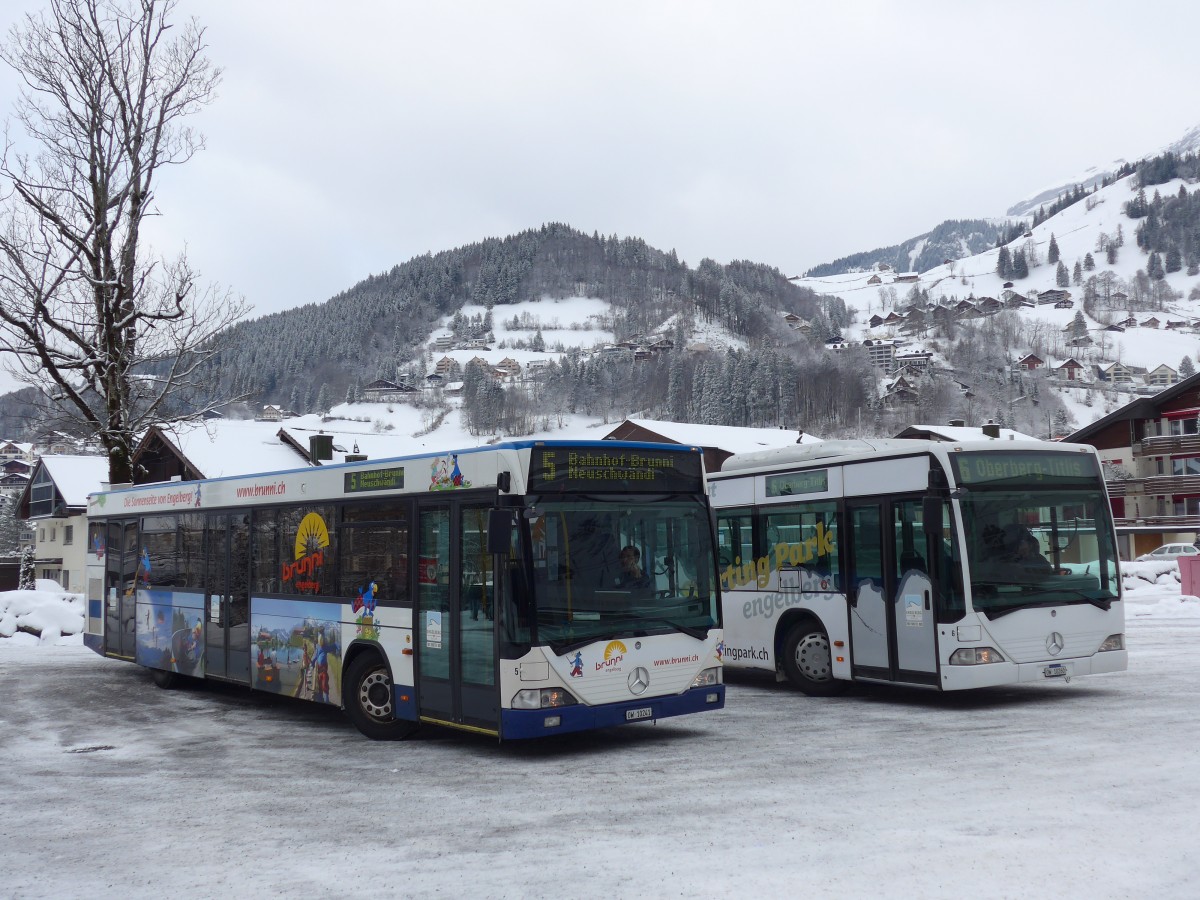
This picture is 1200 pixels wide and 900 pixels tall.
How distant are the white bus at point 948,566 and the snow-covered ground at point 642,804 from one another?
0.60 m

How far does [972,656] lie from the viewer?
458 inches

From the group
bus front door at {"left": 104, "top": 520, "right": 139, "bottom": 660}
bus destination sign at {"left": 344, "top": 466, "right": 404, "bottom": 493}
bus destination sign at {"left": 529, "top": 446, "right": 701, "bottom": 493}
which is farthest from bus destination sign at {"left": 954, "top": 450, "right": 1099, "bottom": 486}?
bus front door at {"left": 104, "top": 520, "right": 139, "bottom": 660}

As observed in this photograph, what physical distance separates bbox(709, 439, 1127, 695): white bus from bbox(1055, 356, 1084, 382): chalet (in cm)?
19557

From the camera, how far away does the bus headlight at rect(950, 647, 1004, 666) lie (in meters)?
11.6

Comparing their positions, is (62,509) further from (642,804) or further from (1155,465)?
(1155,465)

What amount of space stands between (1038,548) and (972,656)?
4.90 ft

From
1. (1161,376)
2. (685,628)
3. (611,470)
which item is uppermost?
(1161,376)

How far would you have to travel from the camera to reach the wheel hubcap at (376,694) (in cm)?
1107

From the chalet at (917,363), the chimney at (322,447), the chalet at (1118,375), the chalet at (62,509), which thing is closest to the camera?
the chimney at (322,447)

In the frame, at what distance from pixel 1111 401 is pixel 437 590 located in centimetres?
18397

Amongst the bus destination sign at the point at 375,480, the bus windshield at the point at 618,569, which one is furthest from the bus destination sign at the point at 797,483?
the bus destination sign at the point at 375,480

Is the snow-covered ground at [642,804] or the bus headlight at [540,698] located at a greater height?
the bus headlight at [540,698]

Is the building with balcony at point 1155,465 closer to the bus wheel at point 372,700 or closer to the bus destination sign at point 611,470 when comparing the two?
the bus destination sign at point 611,470

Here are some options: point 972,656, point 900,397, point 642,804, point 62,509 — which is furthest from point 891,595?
point 900,397
